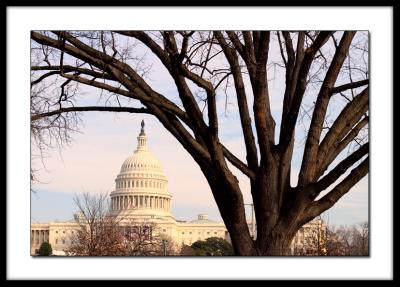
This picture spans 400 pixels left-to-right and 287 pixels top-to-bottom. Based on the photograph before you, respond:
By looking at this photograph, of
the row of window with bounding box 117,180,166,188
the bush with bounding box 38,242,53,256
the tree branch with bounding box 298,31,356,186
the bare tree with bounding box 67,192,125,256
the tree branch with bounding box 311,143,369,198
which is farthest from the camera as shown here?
the row of window with bounding box 117,180,166,188

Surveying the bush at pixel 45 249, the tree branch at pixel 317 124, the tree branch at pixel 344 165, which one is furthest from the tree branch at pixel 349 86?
the bush at pixel 45 249

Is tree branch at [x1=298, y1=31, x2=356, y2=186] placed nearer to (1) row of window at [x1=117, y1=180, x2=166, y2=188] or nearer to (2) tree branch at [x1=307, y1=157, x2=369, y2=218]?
(2) tree branch at [x1=307, y1=157, x2=369, y2=218]

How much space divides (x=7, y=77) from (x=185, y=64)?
143 centimetres

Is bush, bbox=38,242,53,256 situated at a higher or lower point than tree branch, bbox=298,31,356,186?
lower

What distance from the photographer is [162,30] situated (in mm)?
6320

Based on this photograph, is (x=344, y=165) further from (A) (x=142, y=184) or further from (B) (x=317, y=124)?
(A) (x=142, y=184)

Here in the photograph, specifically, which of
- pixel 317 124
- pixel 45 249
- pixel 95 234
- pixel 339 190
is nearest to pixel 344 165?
pixel 339 190

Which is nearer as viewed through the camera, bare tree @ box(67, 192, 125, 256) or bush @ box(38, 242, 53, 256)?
bush @ box(38, 242, 53, 256)

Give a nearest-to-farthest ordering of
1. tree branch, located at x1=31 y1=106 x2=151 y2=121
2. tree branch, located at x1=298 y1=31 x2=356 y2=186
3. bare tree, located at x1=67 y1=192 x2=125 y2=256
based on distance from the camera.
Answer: tree branch, located at x1=298 y1=31 x2=356 y2=186 < tree branch, located at x1=31 y1=106 x2=151 y2=121 < bare tree, located at x1=67 y1=192 x2=125 y2=256

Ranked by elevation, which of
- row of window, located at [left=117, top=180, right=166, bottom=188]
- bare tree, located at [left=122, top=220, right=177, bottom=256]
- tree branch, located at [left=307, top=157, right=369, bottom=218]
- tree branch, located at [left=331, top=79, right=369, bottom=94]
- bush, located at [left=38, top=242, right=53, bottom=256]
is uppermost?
tree branch, located at [left=331, top=79, right=369, bottom=94]

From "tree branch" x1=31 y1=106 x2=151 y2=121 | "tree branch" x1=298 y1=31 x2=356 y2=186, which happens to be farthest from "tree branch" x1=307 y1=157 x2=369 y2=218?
"tree branch" x1=31 y1=106 x2=151 y2=121

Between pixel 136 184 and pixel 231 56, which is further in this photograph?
pixel 136 184
